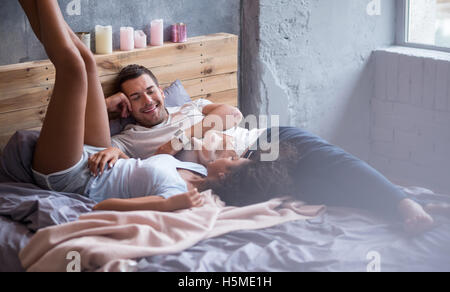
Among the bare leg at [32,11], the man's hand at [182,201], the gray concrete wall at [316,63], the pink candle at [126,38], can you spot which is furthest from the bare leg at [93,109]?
the gray concrete wall at [316,63]

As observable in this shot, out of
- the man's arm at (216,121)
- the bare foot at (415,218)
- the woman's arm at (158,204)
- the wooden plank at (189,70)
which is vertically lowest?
the bare foot at (415,218)

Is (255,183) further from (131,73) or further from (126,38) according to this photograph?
(126,38)

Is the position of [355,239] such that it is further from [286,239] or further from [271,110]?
[271,110]

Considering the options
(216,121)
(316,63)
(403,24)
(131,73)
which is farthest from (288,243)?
(403,24)

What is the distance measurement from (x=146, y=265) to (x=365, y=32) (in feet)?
8.53

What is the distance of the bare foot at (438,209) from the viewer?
6.64 feet

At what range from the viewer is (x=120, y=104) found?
2.77m

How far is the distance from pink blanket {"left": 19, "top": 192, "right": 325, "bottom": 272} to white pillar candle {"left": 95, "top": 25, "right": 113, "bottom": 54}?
113 cm

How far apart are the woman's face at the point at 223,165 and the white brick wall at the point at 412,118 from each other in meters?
1.68

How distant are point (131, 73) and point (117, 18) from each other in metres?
0.34

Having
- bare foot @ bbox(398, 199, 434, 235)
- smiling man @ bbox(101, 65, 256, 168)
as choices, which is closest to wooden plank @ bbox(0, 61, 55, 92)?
smiling man @ bbox(101, 65, 256, 168)

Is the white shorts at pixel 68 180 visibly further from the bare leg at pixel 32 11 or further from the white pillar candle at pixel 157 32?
the white pillar candle at pixel 157 32

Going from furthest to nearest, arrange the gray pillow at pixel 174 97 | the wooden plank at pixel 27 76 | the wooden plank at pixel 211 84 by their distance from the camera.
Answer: the wooden plank at pixel 211 84 < the gray pillow at pixel 174 97 < the wooden plank at pixel 27 76
